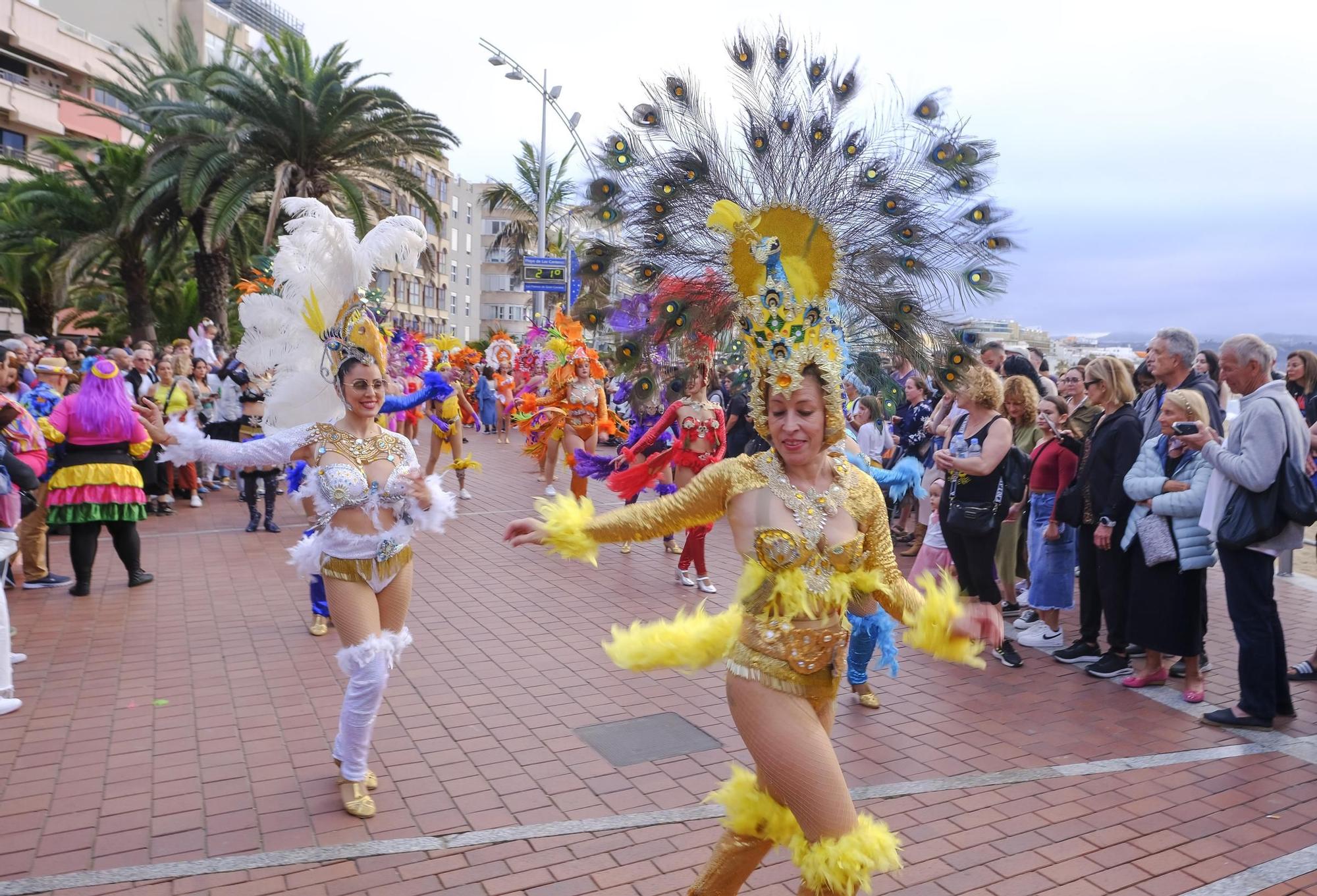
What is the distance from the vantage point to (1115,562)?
645 centimetres

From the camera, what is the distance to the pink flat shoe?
247 inches

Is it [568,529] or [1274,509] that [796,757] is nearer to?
[568,529]

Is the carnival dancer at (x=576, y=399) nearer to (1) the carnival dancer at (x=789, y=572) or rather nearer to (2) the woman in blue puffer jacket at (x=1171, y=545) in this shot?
(2) the woman in blue puffer jacket at (x=1171, y=545)

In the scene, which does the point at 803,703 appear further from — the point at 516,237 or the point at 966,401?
the point at 516,237

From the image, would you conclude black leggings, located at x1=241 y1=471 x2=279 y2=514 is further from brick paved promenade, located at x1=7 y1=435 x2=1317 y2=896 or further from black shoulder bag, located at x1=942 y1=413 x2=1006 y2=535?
black shoulder bag, located at x1=942 y1=413 x2=1006 y2=535

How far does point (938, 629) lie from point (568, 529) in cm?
140

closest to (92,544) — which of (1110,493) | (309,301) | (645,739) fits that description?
(309,301)

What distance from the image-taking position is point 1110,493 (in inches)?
253

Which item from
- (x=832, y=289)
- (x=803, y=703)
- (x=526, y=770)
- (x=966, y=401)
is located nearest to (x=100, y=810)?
(x=526, y=770)

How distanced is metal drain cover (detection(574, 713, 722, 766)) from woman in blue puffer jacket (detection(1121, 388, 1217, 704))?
318 cm

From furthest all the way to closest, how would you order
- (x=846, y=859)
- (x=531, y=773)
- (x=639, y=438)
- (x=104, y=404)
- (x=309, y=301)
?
(x=639, y=438), (x=104, y=404), (x=309, y=301), (x=531, y=773), (x=846, y=859)

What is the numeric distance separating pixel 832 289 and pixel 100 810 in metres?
4.25

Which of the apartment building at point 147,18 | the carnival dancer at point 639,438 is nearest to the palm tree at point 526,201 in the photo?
the apartment building at point 147,18

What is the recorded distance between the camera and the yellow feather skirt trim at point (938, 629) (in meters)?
3.22
